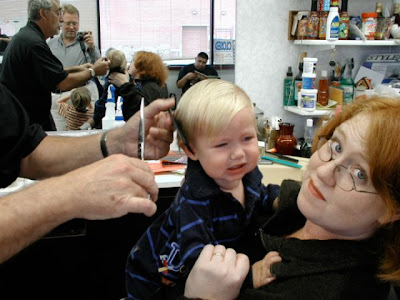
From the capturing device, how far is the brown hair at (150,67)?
8.07 feet

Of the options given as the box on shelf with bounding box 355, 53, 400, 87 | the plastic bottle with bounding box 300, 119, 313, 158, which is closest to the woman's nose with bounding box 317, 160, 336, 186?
the plastic bottle with bounding box 300, 119, 313, 158

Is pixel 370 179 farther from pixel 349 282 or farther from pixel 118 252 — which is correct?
pixel 118 252

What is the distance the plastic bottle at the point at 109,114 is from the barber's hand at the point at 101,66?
0.33 feet

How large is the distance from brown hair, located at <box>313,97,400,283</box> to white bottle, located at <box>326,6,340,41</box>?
1748 mm

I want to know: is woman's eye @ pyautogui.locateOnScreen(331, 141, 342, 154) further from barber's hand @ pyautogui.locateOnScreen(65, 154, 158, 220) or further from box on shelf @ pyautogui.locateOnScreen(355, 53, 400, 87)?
box on shelf @ pyautogui.locateOnScreen(355, 53, 400, 87)

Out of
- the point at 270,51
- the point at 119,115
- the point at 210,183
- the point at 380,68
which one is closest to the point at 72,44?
the point at 119,115

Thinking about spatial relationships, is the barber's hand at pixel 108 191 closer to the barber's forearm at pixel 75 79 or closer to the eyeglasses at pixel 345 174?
the eyeglasses at pixel 345 174

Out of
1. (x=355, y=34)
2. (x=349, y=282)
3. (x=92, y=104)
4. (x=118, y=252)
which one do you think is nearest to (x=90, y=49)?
(x=92, y=104)

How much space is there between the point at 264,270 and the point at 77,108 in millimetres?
1794

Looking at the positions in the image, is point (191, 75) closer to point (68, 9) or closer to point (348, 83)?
point (68, 9)

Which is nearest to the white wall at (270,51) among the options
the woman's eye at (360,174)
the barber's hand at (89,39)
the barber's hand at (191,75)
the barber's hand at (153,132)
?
the barber's hand at (191,75)

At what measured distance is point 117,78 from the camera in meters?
2.50

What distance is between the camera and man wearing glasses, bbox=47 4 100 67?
2295 millimetres

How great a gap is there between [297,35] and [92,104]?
4.92 feet
